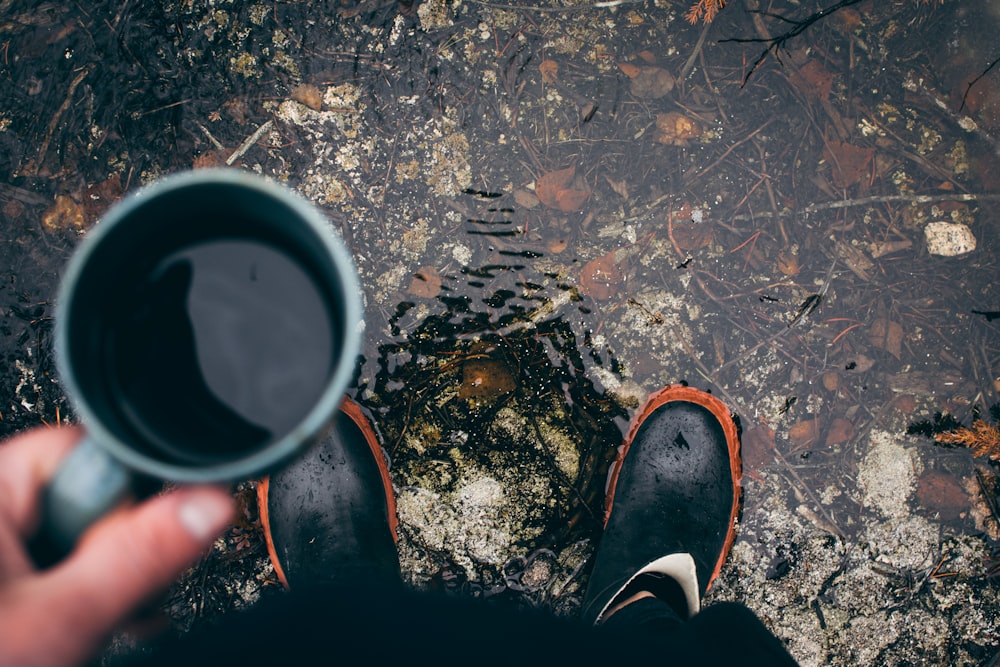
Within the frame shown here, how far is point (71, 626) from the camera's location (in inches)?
31.1

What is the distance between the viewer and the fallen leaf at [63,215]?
6.07ft

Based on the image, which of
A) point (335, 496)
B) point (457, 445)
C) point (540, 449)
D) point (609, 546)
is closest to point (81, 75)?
point (335, 496)

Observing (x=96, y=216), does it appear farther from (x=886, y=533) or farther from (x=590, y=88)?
(x=886, y=533)

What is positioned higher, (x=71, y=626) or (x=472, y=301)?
(x=71, y=626)

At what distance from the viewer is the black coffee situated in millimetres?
905

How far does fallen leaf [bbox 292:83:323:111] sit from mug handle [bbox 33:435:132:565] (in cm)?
145

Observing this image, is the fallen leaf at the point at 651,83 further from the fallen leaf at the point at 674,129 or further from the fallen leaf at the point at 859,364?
the fallen leaf at the point at 859,364

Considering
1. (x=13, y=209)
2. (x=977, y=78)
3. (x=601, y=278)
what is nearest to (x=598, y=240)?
(x=601, y=278)

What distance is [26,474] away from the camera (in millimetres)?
835

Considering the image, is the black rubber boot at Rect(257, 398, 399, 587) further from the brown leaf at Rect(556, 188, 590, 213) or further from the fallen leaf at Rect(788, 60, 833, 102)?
the fallen leaf at Rect(788, 60, 833, 102)

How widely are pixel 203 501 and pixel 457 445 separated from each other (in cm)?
103

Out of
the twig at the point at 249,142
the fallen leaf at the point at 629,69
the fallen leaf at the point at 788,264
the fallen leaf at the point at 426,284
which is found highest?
the fallen leaf at the point at 629,69

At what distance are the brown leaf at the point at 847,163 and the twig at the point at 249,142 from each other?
1.89 metres

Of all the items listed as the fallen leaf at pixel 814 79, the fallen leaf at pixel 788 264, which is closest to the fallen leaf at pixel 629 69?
the fallen leaf at pixel 814 79
